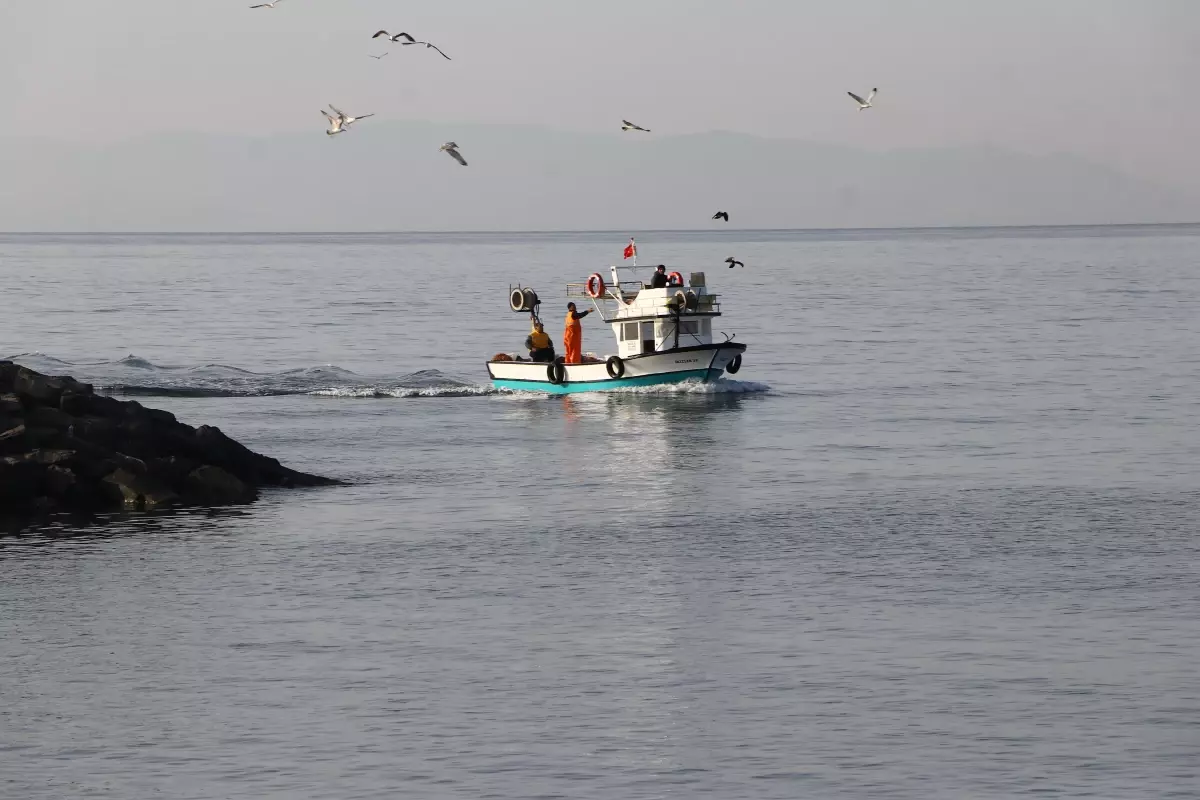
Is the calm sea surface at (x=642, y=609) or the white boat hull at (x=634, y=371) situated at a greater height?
the white boat hull at (x=634, y=371)

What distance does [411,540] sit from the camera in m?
26.5

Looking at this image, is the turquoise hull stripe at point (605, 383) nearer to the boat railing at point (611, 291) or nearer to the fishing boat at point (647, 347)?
the fishing boat at point (647, 347)

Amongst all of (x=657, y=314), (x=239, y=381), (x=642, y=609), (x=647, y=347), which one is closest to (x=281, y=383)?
(x=239, y=381)

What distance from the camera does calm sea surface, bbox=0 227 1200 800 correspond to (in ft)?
50.4

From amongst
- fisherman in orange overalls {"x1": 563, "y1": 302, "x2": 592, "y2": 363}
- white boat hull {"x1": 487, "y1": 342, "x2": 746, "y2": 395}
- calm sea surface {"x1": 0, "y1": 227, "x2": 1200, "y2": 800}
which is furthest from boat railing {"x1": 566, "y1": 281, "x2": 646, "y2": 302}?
calm sea surface {"x1": 0, "y1": 227, "x2": 1200, "y2": 800}

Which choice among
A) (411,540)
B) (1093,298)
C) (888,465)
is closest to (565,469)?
(888,465)

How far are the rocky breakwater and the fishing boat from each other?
18245mm

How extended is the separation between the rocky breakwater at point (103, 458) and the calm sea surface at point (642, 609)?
1.18 metres

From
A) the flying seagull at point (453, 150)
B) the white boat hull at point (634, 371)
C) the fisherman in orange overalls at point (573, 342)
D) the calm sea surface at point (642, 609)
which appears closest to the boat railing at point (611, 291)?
the fisherman in orange overalls at point (573, 342)

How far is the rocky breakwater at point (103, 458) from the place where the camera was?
28.7 meters

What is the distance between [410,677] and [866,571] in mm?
8207

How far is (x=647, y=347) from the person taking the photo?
163ft

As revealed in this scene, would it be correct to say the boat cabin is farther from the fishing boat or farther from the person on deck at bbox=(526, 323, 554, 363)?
the person on deck at bbox=(526, 323, 554, 363)

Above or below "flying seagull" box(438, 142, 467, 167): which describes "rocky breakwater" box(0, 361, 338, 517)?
below
